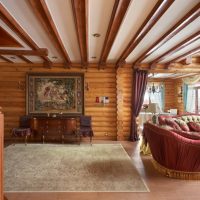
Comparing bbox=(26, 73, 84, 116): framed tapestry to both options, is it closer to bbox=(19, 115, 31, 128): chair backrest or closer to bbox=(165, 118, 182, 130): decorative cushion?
bbox=(19, 115, 31, 128): chair backrest

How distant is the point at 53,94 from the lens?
7.40 m

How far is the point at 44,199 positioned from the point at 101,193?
2.69 ft

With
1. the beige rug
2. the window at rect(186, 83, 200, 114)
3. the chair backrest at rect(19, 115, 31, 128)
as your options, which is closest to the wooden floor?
the beige rug

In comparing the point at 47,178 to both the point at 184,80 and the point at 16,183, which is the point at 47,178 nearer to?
the point at 16,183

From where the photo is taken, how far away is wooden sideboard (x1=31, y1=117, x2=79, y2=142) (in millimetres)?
6828

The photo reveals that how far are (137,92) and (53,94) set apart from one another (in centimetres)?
283

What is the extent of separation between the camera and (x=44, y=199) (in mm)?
3061

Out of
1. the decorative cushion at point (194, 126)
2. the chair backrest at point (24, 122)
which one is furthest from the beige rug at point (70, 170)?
the decorative cushion at point (194, 126)

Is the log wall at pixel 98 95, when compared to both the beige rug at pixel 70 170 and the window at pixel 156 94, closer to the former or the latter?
the beige rug at pixel 70 170

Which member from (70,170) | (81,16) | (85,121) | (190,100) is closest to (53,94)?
(85,121)

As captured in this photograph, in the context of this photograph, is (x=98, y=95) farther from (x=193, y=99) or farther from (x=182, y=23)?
(x=193, y=99)

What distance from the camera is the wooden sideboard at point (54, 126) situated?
683cm

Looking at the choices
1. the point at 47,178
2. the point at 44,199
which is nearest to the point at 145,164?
the point at 47,178

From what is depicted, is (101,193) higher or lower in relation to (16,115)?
lower
